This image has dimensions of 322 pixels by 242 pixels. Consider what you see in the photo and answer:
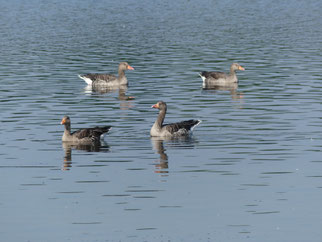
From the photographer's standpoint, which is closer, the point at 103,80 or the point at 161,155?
the point at 161,155

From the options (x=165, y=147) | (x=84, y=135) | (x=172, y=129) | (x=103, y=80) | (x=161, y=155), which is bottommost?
(x=161, y=155)

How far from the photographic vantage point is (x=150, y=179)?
2472cm

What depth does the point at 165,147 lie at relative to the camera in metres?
30.6

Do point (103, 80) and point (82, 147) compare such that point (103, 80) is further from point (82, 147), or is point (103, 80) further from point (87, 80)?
point (82, 147)

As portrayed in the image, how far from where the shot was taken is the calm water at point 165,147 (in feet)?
66.4

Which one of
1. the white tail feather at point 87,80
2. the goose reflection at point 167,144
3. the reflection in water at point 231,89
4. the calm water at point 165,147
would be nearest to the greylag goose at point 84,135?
the calm water at point 165,147

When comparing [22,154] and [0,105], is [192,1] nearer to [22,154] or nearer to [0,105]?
[0,105]

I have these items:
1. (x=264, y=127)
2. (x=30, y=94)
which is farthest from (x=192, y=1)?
(x=264, y=127)

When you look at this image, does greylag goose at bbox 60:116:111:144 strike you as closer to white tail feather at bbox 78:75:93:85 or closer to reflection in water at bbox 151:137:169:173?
reflection in water at bbox 151:137:169:173

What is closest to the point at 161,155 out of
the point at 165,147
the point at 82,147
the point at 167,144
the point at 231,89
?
the point at 165,147

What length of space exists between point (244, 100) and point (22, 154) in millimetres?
16991

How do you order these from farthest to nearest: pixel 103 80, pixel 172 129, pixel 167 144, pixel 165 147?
pixel 103 80
pixel 172 129
pixel 167 144
pixel 165 147

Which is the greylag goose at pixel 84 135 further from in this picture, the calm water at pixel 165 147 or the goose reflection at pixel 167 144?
the goose reflection at pixel 167 144

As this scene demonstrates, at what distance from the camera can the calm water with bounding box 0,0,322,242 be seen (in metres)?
20.2
